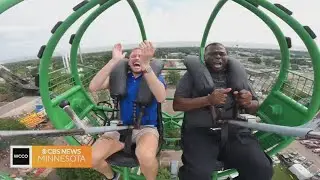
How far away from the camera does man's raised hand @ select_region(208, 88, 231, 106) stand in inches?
104

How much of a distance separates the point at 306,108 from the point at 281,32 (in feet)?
2.66

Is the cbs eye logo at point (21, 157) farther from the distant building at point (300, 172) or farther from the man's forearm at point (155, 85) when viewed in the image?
the distant building at point (300, 172)

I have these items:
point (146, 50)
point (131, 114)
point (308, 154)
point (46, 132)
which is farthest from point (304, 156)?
point (46, 132)

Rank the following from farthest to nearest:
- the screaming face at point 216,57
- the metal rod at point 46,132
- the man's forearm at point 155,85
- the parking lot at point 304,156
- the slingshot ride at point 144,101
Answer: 1. the parking lot at point 304,156
2. the screaming face at point 216,57
3. the man's forearm at point 155,85
4. the slingshot ride at point 144,101
5. the metal rod at point 46,132

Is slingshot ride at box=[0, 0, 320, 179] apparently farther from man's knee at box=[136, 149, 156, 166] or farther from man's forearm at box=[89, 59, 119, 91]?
man's knee at box=[136, 149, 156, 166]

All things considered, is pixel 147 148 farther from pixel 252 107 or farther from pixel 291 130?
pixel 291 130

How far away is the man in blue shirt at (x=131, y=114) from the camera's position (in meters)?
2.54

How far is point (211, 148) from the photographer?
2.74 metres

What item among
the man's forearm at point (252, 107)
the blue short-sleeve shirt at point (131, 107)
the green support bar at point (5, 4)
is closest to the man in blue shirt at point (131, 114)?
the blue short-sleeve shirt at point (131, 107)

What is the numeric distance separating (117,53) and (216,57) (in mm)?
814

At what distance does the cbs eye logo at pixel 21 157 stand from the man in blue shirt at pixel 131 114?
0.45 meters

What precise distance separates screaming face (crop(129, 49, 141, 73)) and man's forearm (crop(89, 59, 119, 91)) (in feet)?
0.42

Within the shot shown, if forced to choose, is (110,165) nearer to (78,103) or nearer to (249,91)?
(78,103)

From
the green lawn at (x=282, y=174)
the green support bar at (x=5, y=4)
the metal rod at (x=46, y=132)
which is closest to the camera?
the metal rod at (x=46, y=132)
